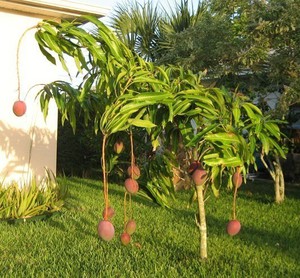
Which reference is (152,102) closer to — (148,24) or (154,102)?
(154,102)

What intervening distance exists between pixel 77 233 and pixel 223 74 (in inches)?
145

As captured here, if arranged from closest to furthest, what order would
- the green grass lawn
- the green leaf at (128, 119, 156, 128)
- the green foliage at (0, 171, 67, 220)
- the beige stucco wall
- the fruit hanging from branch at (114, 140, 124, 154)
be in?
the green leaf at (128, 119, 156, 128)
the fruit hanging from branch at (114, 140, 124, 154)
the green grass lawn
the green foliage at (0, 171, 67, 220)
the beige stucco wall

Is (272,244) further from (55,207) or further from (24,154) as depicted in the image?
(24,154)

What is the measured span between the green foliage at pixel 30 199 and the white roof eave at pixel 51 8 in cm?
246

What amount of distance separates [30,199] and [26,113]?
165 cm

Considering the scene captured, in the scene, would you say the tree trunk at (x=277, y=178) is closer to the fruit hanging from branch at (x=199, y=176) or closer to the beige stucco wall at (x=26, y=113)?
the beige stucco wall at (x=26, y=113)

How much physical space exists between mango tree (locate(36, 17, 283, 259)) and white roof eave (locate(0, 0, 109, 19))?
373cm

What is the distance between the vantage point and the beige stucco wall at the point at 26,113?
8.30 m

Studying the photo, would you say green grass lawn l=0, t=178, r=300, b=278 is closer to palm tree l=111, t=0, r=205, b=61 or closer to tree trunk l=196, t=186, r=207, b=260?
tree trunk l=196, t=186, r=207, b=260

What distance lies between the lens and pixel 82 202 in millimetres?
9312

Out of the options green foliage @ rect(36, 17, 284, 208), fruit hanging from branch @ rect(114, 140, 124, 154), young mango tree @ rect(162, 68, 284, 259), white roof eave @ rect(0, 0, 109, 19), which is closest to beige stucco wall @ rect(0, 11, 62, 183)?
white roof eave @ rect(0, 0, 109, 19)

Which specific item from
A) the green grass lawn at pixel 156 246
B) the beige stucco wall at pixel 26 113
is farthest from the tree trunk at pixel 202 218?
the beige stucco wall at pixel 26 113

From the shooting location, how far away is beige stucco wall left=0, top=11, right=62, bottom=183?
8305mm

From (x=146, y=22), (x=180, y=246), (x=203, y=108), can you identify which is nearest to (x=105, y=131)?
(x=203, y=108)
